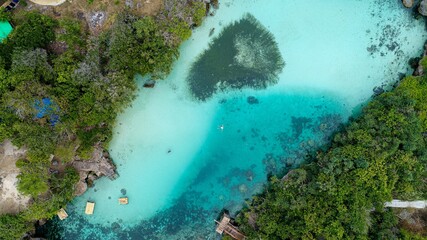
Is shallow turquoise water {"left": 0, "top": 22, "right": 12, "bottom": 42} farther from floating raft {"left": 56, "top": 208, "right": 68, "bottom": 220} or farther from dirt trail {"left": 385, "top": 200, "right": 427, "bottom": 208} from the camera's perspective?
dirt trail {"left": 385, "top": 200, "right": 427, "bottom": 208}

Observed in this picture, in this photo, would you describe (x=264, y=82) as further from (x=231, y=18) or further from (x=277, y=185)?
(x=277, y=185)

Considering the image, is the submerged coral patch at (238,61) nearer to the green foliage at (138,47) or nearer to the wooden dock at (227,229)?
the green foliage at (138,47)

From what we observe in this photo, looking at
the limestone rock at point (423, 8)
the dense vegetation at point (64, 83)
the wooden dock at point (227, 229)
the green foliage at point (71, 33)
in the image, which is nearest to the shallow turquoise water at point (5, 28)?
the dense vegetation at point (64, 83)

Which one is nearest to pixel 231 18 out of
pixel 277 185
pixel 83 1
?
pixel 83 1

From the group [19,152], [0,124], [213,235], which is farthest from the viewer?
[213,235]

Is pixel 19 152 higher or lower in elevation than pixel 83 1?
lower

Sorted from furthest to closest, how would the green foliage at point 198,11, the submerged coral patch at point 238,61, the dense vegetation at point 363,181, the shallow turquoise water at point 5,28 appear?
the submerged coral patch at point 238,61 → the green foliage at point 198,11 → the shallow turquoise water at point 5,28 → the dense vegetation at point 363,181
